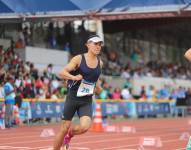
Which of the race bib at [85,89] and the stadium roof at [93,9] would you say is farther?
the stadium roof at [93,9]

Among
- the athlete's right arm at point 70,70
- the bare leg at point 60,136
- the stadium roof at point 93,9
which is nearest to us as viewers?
the athlete's right arm at point 70,70

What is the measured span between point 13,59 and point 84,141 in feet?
35.9

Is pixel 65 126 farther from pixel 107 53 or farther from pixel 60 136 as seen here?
pixel 107 53

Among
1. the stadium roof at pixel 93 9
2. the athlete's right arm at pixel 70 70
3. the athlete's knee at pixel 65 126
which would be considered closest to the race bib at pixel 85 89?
the athlete's right arm at pixel 70 70

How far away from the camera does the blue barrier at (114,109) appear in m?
22.7

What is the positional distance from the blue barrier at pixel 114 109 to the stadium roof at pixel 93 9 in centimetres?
425

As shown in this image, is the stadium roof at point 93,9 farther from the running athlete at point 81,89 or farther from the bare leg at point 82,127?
the bare leg at point 82,127

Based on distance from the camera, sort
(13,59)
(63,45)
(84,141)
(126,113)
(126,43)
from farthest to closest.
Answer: (126,43) → (63,45) → (126,113) → (13,59) → (84,141)

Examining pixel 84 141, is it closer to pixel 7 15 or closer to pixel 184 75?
pixel 7 15

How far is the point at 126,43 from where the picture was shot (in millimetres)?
42062

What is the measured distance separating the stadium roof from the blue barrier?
425 cm

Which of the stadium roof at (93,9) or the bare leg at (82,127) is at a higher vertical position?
the stadium roof at (93,9)

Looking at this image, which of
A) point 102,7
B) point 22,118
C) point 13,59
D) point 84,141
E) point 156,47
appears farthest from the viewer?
point 156,47

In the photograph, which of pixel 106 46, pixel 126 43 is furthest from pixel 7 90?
pixel 126 43
